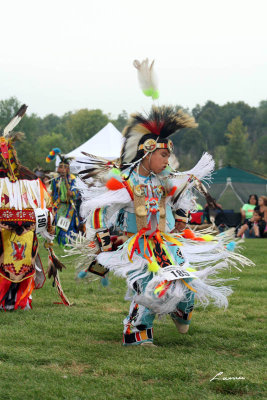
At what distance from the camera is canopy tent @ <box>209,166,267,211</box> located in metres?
19.2

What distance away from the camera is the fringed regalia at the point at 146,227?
4402mm

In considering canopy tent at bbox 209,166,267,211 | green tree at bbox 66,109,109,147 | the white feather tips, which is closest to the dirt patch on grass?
the white feather tips

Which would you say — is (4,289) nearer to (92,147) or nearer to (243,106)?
(92,147)

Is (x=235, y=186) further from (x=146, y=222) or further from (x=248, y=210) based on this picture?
(x=146, y=222)

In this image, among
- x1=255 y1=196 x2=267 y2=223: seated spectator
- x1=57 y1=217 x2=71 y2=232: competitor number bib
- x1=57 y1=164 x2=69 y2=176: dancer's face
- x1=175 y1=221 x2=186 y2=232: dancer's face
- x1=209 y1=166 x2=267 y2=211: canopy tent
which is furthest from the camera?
x1=209 y1=166 x2=267 y2=211: canopy tent

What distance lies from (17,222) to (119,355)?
82.9 inches

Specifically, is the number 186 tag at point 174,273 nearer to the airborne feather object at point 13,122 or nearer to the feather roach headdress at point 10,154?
the feather roach headdress at point 10,154

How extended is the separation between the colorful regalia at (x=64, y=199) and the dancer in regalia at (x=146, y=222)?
6.47 metres

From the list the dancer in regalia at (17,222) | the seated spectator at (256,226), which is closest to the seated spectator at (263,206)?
the seated spectator at (256,226)

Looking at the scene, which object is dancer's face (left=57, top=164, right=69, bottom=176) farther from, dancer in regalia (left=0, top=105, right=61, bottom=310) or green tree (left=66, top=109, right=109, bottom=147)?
green tree (left=66, top=109, right=109, bottom=147)

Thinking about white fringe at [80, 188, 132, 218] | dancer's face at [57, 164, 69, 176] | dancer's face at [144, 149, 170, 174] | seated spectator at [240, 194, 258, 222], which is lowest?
seated spectator at [240, 194, 258, 222]

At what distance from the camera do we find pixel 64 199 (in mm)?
11219

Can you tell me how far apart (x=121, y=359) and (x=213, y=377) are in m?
0.69

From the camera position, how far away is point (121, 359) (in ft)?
13.4
